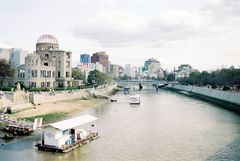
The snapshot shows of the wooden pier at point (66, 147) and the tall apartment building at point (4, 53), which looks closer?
the wooden pier at point (66, 147)

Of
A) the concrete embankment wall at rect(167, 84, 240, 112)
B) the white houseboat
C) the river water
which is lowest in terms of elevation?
the river water

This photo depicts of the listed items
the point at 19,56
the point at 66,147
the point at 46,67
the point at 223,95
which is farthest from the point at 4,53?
the point at 66,147

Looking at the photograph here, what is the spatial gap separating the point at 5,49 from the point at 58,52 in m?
62.7

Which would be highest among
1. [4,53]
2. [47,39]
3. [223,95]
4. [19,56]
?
[47,39]

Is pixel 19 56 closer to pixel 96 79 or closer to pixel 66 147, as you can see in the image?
pixel 96 79

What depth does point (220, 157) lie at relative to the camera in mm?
39000

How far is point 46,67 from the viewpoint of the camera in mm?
106562

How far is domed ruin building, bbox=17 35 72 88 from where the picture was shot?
100750mm

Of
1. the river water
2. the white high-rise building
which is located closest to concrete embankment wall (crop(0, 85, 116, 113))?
the river water

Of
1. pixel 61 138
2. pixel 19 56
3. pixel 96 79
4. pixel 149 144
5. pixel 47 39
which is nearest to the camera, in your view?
pixel 61 138

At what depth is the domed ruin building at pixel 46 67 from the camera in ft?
331

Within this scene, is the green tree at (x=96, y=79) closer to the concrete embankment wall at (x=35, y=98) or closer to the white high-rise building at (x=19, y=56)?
the white high-rise building at (x=19, y=56)

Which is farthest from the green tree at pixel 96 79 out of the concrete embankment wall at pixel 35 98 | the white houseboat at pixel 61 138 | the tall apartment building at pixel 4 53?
the white houseboat at pixel 61 138

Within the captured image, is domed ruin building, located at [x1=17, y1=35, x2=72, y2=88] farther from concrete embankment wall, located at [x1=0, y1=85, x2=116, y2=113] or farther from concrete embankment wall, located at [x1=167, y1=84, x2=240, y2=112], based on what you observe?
concrete embankment wall, located at [x1=167, y1=84, x2=240, y2=112]
